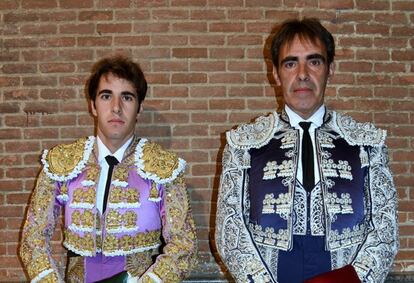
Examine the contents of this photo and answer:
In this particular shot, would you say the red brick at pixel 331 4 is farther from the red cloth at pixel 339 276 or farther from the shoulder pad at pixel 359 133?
the red cloth at pixel 339 276

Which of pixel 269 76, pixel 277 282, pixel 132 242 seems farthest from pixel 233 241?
pixel 269 76

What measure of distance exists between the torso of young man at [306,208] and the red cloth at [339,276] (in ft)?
0.18

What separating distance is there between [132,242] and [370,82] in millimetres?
1674

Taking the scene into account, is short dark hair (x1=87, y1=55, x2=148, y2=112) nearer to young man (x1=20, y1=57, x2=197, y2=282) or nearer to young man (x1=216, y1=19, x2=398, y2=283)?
young man (x1=20, y1=57, x2=197, y2=282)

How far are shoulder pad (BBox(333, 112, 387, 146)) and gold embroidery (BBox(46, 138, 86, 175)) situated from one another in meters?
1.01

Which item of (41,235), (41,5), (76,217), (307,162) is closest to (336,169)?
(307,162)

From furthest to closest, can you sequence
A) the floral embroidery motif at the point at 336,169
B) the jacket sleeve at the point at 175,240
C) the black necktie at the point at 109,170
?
the black necktie at the point at 109,170 < the jacket sleeve at the point at 175,240 < the floral embroidery motif at the point at 336,169

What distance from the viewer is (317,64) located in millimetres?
2043

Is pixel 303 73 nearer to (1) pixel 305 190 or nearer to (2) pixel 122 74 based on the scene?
(1) pixel 305 190

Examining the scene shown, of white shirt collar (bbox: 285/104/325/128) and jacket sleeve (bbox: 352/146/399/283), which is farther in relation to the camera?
white shirt collar (bbox: 285/104/325/128)

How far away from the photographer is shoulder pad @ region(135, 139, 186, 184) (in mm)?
2223

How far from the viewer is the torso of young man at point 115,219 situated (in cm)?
214

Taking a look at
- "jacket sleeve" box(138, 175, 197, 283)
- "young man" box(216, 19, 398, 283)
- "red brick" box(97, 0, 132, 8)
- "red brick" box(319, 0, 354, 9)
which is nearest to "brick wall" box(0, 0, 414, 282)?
"red brick" box(97, 0, 132, 8)

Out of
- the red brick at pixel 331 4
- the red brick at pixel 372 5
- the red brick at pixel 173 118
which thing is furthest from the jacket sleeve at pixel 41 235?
the red brick at pixel 372 5
